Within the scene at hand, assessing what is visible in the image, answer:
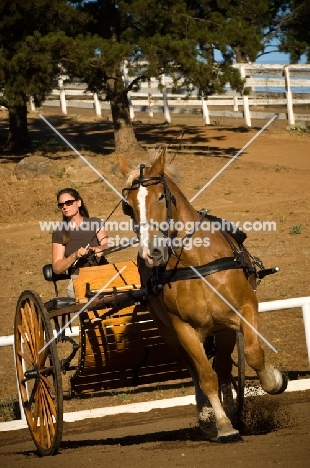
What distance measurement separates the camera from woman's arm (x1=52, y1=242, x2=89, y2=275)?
8.06 meters

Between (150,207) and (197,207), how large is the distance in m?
13.3

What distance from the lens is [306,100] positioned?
99.7 feet

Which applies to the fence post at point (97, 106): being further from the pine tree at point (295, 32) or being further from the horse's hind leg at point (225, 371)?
the horse's hind leg at point (225, 371)

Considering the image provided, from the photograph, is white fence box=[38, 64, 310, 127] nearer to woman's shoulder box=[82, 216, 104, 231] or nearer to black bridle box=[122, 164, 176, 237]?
woman's shoulder box=[82, 216, 104, 231]

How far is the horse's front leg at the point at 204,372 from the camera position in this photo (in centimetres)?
697

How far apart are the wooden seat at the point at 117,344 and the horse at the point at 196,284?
74 cm

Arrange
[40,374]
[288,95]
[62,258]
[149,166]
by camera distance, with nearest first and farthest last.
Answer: [149,166] → [40,374] → [62,258] → [288,95]

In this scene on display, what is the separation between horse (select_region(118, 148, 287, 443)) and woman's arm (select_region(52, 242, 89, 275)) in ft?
3.16

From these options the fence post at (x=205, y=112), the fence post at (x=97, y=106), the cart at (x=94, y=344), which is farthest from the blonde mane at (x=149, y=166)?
the fence post at (x=97, y=106)

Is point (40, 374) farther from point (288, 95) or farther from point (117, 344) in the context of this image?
point (288, 95)

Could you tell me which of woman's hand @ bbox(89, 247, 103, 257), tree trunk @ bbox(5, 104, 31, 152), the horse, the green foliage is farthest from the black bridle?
tree trunk @ bbox(5, 104, 31, 152)

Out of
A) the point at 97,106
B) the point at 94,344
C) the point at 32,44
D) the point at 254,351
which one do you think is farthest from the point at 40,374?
the point at 97,106

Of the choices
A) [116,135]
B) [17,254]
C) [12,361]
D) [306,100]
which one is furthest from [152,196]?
[306,100]

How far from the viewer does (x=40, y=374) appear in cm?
795
